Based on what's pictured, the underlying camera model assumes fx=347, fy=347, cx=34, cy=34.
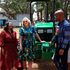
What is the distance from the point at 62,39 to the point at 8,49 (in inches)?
78.0

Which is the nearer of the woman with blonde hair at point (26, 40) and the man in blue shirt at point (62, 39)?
the man in blue shirt at point (62, 39)

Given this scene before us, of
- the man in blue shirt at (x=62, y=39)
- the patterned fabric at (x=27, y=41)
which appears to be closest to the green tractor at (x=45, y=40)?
the patterned fabric at (x=27, y=41)

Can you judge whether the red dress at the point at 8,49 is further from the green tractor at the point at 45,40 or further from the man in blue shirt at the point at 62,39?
the green tractor at the point at 45,40

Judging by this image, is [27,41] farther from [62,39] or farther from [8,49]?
[62,39]

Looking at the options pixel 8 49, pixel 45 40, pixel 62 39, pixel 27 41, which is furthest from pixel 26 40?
pixel 45 40

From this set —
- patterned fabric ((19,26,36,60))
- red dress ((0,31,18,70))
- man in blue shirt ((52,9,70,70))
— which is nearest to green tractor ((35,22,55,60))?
patterned fabric ((19,26,36,60))

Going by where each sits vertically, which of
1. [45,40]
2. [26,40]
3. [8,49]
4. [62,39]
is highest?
[62,39]

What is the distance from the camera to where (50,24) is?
1317 cm

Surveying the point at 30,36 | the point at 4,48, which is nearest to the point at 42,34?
the point at 30,36

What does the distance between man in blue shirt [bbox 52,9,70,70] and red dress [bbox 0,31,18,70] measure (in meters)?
1.53

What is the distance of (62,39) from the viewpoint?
24.9ft

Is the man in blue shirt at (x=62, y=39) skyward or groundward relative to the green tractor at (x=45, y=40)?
skyward

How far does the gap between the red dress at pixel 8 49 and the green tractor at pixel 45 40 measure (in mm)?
2526

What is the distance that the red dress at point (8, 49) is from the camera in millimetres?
8828
